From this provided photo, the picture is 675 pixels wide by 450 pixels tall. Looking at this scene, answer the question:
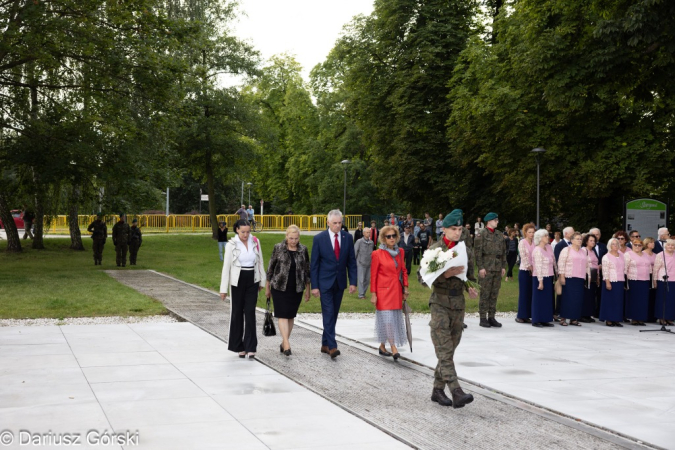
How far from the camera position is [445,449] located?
6234 mm

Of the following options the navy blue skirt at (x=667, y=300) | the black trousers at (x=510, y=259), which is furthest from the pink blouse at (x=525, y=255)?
the black trousers at (x=510, y=259)

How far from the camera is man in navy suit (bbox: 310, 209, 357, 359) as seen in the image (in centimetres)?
1060

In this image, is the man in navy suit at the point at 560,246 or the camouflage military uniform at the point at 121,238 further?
the camouflage military uniform at the point at 121,238

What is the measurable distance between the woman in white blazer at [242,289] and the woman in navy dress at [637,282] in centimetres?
882

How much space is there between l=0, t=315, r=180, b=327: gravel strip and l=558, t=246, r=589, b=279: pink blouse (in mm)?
7619

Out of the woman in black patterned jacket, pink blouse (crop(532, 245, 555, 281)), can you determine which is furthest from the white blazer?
pink blouse (crop(532, 245, 555, 281))

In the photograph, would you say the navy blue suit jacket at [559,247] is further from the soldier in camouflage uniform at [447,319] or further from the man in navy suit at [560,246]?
the soldier in camouflage uniform at [447,319]

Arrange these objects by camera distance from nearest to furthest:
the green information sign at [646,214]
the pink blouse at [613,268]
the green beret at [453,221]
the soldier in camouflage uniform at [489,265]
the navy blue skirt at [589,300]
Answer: the green beret at [453,221] < the soldier in camouflage uniform at [489,265] < the pink blouse at [613,268] < the navy blue skirt at [589,300] < the green information sign at [646,214]

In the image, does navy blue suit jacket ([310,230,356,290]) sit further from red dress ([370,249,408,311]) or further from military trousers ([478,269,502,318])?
military trousers ([478,269,502,318])

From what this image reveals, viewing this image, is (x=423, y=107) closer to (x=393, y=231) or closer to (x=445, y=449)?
(x=393, y=231)

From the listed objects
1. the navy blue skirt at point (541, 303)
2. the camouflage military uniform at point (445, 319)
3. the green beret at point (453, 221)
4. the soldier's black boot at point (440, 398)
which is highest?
the green beret at point (453, 221)

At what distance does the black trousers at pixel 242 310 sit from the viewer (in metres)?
10.5

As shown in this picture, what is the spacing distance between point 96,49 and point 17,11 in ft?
8.22

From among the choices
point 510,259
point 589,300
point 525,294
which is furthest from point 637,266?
point 510,259
